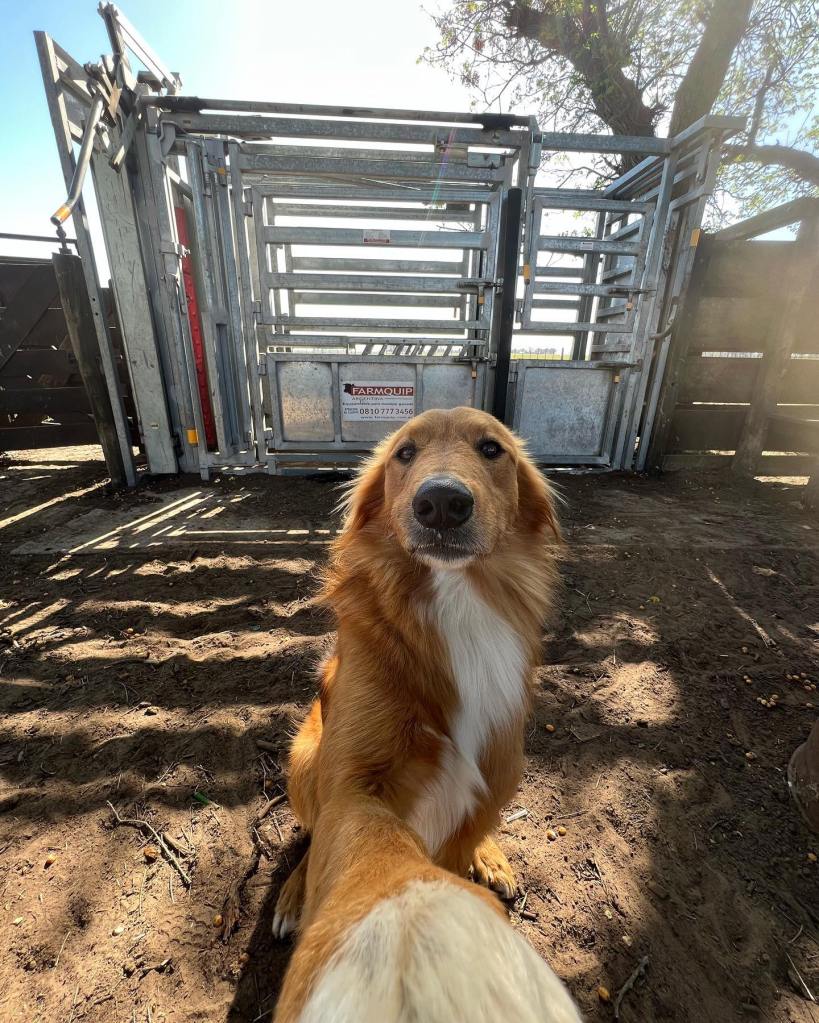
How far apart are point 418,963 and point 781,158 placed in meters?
16.0

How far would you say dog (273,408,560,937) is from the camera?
143cm

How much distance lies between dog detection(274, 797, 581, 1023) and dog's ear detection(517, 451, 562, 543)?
4.77 ft

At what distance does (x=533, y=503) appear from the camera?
2154 millimetres

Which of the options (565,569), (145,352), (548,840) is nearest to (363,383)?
(145,352)

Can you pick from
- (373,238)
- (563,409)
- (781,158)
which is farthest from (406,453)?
(781,158)

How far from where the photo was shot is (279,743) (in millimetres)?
2268

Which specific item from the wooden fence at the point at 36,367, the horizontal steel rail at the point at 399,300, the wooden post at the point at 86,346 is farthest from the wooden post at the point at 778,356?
the wooden fence at the point at 36,367

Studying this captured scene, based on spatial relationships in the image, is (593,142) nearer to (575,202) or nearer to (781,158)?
(575,202)

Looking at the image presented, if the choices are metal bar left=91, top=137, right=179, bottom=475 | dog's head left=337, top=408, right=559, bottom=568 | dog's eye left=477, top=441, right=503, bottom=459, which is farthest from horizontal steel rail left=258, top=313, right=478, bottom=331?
dog's eye left=477, top=441, right=503, bottom=459

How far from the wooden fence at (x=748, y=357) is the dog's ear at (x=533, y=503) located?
5.41 meters

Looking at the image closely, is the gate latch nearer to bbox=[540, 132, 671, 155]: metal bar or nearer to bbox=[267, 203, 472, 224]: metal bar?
bbox=[267, 203, 472, 224]: metal bar

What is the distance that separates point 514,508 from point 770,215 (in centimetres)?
709

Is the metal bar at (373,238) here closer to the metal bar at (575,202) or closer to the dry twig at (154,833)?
the metal bar at (575,202)

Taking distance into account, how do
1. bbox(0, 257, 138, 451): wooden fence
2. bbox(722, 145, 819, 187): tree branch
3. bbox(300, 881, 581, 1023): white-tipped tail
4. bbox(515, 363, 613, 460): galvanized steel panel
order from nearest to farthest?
bbox(300, 881, 581, 1023): white-tipped tail
bbox(515, 363, 613, 460): galvanized steel panel
bbox(0, 257, 138, 451): wooden fence
bbox(722, 145, 819, 187): tree branch
